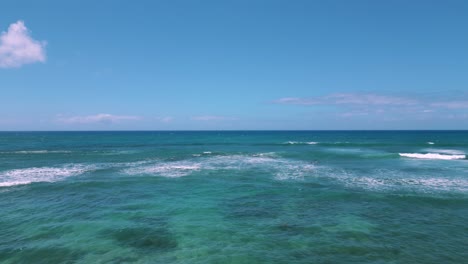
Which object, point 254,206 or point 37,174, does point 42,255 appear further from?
point 37,174

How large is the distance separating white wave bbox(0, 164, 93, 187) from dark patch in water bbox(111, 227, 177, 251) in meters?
18.3

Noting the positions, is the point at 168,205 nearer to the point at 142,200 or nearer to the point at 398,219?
the point at 142,200

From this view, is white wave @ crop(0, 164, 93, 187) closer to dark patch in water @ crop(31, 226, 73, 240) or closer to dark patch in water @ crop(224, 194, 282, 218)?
dark patch in water @ crop(31, 226, 73, 240)

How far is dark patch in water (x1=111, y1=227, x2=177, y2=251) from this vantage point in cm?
1367

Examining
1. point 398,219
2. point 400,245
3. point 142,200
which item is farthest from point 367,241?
point 142,200

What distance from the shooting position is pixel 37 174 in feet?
106

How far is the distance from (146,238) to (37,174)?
25.1 m

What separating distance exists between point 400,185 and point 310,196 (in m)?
9.32

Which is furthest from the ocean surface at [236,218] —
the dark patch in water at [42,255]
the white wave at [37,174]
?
A: the white wave at [37,174]

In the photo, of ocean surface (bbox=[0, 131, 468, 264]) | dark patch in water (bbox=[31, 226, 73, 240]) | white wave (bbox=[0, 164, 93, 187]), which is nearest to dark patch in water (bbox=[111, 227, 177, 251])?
ocean surface (bbox=[0, 131, 468, 264])

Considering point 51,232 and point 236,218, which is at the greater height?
point 236,218

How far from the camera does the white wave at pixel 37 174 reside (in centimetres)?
2858

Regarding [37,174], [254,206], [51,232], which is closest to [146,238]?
[51,232]

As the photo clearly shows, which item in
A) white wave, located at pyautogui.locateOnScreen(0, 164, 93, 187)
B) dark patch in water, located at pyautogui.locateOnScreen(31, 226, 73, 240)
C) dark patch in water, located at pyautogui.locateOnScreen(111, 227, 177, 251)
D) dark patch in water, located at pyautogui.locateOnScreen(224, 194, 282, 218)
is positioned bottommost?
dark patch in water, located at pyautogui.locateOnScreen(31, 226, 73, 240)
